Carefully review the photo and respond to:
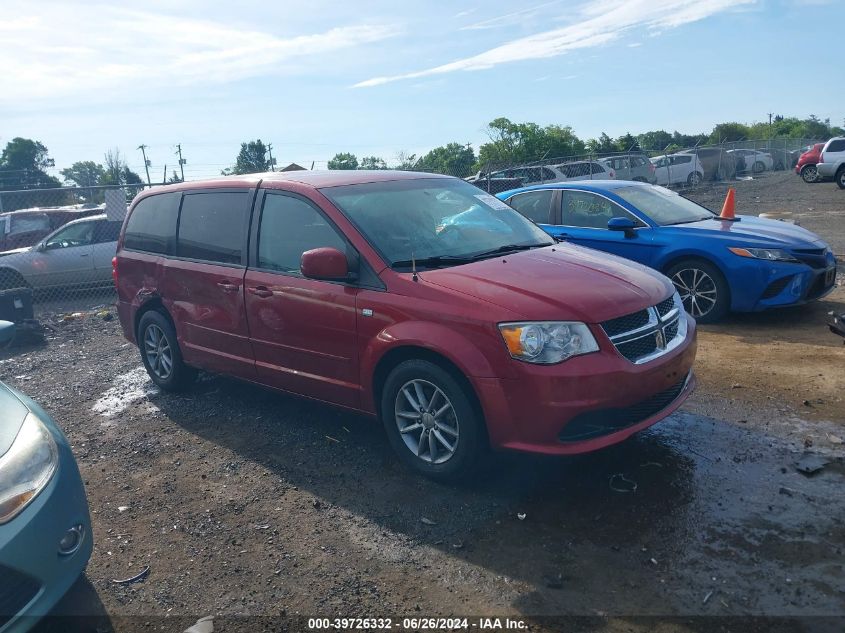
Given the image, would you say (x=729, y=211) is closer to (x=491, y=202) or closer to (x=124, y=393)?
(x=491, y=202)

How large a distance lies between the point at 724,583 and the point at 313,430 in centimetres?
307

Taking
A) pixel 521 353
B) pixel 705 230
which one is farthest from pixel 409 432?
pixel 705 230

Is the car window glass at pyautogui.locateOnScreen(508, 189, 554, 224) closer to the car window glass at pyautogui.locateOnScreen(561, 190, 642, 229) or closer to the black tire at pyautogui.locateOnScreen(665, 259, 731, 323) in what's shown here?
the car window glass at pyautogui.locateOnScreen(561, 190, 642, 229)

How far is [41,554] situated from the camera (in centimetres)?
286

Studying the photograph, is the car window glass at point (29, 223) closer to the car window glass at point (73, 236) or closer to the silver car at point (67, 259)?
the silver car at point (67, 259)

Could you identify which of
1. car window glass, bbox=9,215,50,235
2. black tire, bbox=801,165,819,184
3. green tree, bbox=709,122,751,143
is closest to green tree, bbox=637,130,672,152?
green tree, bbox=709,122,751,143

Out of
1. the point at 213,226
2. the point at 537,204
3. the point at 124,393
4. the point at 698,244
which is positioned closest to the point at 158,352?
→ the point at 124,393

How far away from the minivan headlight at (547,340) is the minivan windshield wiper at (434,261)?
0.79 meters

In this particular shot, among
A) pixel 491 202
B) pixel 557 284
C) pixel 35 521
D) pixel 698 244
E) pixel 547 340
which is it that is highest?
pixel 491 202

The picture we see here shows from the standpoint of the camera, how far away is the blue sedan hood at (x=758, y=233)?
6.96 metres

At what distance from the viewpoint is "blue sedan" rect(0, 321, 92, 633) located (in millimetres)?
2754

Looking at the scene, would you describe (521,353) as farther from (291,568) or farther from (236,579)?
(236,579)

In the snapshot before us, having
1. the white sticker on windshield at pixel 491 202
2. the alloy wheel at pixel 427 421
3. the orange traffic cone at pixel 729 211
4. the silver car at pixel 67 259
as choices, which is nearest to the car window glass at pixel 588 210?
the orange traffic cone at pixel 729 211

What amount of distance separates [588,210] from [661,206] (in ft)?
2.76
